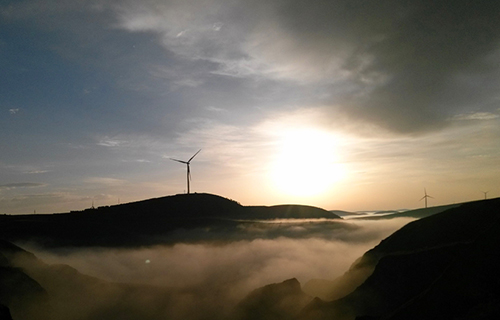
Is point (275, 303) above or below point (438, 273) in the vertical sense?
below

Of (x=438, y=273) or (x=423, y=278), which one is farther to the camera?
(x=423, y=278)

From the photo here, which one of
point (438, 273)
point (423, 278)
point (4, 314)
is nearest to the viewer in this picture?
point (438, 273)

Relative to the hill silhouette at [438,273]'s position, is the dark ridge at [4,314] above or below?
below

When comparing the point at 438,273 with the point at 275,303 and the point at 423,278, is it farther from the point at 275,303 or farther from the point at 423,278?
the point at 275,303

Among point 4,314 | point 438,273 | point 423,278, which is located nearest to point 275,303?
point 423,278

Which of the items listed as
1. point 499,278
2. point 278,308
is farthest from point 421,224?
point 278,308

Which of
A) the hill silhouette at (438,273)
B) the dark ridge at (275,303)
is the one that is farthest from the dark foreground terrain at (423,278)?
the dark ridge at (275,303)

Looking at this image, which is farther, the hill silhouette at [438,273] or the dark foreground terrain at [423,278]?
the dark foreground terrain at [423,278]

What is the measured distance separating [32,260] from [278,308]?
10347 centimetres

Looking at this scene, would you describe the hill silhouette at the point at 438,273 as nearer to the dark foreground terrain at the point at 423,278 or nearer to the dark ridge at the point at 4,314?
the dark foreground terrain at the point at 423,278

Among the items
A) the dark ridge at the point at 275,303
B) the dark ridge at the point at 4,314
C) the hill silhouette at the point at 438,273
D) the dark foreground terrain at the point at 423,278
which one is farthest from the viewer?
the dark ridge at the point at 275,303

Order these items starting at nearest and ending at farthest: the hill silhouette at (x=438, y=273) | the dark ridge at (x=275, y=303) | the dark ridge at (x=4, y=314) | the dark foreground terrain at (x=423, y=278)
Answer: the hill silhouette at (x=438, y=273), the dark foreground terrain at (x=423, y=278), the dark ridge at (x=4, y=314), the dark ridge at (x=275, y=303)

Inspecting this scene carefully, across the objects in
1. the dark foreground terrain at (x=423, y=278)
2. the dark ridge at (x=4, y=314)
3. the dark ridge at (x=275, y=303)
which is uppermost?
the dark foreground terrain at (x=423, y=278)

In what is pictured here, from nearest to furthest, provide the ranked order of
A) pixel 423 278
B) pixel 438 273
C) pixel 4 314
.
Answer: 1. pixel 438 273
2. pixel 423 278
3. pixel 4 314
